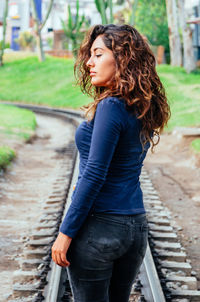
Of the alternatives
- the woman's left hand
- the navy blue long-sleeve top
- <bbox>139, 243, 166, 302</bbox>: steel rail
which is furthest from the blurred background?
the woman's left hand

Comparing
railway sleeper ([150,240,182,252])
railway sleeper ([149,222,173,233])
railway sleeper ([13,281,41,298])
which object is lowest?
railway sleeper ([149,222,173,233])

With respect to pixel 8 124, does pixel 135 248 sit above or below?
above

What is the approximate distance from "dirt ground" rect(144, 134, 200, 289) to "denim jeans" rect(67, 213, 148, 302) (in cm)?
255

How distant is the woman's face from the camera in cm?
214

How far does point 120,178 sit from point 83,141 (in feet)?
0.75

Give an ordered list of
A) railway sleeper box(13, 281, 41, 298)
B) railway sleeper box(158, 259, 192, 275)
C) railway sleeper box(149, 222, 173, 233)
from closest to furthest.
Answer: railway sleeper box(13, 281, 41, 298) < railway sleeper box(158, 259, 192, 275) < railway sleeper box(149, 222, 173, 233)

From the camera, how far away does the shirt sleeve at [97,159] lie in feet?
6.41

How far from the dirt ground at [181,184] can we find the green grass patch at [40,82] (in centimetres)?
1395

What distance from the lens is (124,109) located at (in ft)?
6.61

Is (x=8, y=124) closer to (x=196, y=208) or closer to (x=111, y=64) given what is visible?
(x=196, y=208)

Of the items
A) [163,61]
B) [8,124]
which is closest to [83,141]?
[8,124]

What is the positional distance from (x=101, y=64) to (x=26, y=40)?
5867 cm

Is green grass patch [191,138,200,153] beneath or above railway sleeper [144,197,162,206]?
beneath

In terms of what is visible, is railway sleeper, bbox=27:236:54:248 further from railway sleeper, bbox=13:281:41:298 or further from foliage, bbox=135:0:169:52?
foliage, bbox=135:0:169:52
